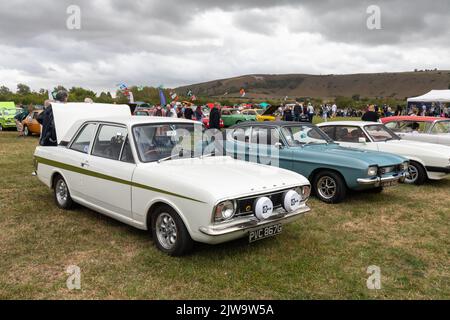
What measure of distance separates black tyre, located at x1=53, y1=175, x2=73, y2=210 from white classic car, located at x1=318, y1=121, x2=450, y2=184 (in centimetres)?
584

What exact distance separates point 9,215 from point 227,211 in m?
3.85

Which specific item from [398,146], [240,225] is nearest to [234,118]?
[398,146]

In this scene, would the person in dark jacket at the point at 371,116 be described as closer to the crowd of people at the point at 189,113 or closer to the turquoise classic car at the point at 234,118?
the crowd of people at the point at 189,113

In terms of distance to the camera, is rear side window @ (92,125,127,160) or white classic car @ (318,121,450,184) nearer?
rear side window @ (92,125,127,160)

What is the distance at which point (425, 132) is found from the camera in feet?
33.0

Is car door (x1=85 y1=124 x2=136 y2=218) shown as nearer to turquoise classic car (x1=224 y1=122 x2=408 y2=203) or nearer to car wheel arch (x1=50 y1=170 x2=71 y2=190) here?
car wheel arch (x1=50 y1=170 x2=71 y2=190)

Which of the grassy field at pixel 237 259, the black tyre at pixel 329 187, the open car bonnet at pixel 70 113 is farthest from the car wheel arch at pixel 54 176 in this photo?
the black tyre at pixel 329 187

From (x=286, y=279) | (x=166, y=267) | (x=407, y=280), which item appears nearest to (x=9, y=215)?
(x=166, y=267)

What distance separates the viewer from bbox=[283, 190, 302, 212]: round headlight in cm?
436

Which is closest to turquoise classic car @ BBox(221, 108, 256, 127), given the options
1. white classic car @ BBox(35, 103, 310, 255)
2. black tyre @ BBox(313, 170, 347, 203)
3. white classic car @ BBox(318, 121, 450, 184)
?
white classic car @ BBox(318, 121, 450, 184)

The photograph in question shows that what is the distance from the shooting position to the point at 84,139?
562 cm

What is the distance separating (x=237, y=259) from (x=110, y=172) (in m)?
1.96

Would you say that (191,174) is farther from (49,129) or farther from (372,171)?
(49,129)

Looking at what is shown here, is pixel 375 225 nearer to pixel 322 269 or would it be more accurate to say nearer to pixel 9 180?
pixel 322 269
